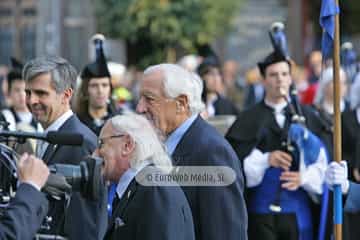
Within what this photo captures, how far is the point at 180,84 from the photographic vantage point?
5.62 m

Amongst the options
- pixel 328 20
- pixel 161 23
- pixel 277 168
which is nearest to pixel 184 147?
pixel 328 20

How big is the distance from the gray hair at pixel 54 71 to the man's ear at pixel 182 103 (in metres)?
0.60

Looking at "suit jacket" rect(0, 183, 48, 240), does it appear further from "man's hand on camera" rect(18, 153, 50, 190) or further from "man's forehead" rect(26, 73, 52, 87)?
"man's forehead" rect(26, 73, 52, 87)

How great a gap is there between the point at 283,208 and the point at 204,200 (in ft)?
8.92

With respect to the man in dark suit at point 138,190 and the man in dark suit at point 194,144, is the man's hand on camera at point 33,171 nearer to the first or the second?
the man in dark suit at point 138,190

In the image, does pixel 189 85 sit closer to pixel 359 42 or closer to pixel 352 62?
pixel 352 62

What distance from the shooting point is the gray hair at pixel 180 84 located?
5.59 metres

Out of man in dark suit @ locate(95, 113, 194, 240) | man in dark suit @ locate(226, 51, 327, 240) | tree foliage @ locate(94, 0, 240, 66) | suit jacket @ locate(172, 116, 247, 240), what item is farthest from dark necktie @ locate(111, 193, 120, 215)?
tree foliage @ locate(94, 0, 240, 66)

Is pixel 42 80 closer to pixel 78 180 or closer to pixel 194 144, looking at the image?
pixel 194 144

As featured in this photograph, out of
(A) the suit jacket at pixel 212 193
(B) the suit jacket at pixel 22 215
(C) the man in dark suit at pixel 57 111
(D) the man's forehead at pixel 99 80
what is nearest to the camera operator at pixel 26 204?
(B) the suit jacket at pixel 22 215

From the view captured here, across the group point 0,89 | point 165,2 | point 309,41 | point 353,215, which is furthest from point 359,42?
point 353,215

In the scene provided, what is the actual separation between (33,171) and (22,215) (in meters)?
0.18

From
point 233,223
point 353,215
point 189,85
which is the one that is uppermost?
point 189,85

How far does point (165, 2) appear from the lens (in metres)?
19.0
